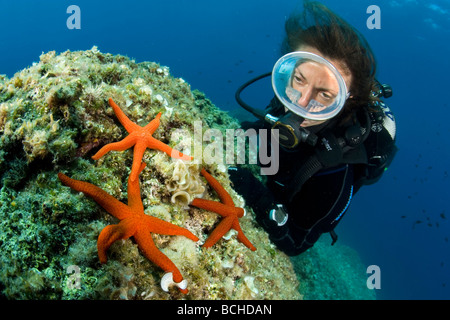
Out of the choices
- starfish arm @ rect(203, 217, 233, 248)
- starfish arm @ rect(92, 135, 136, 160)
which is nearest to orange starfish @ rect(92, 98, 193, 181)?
starfish arm @ rect(92, 135, 136, 160)

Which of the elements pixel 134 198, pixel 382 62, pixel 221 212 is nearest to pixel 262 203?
pixel 221 212

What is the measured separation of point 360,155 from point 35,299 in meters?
4.22

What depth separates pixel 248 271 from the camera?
2.65 meters

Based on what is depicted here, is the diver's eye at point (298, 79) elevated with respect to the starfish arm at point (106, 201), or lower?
lower

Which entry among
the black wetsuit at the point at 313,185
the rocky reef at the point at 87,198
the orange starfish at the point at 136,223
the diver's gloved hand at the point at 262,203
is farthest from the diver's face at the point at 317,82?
the orange starfish at the point at 136,223

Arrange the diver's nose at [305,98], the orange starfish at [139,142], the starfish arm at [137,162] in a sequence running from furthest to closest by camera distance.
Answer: the diver's nose at [305,98] → the orange starfish at [139,142] → the starfish arm at [137,162]

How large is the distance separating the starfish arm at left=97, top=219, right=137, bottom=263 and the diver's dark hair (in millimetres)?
3598

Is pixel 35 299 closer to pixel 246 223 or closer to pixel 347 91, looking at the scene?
pixel 246 223

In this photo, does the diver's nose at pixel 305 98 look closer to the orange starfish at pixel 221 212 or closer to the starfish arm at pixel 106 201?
the orange starfish at pixel 221 212

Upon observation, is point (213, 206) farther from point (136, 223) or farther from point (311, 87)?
point (311, 87)

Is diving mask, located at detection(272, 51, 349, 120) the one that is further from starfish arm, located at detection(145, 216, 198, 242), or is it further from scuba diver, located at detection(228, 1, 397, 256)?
starfish arm, located at detection(145, 216, 198, 242)

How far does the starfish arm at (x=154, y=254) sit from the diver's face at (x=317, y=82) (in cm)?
297

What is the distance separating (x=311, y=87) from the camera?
3.61 m

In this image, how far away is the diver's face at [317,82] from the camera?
3.49 m
